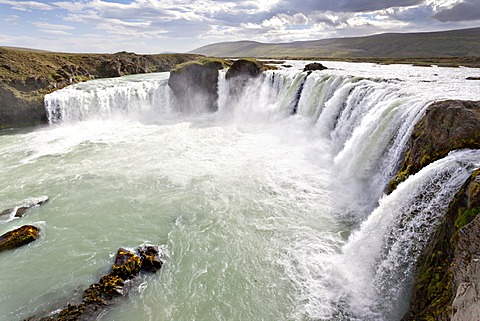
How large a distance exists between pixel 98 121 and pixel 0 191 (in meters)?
13.8

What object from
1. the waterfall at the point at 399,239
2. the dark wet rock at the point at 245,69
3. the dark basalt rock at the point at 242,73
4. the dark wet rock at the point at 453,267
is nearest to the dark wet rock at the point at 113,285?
the waterfall at the point at 399,239

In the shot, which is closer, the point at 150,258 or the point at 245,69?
the point at 150,258

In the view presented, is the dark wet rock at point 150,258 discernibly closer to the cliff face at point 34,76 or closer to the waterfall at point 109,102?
the waterfall at point 109,102

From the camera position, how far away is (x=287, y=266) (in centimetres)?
793

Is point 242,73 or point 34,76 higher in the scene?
point 34,76

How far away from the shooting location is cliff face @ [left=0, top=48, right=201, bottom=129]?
24.7 m

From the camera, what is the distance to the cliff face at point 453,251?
4102 mm

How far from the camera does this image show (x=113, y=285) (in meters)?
7.18

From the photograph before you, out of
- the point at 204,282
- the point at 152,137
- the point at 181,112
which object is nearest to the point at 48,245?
the point at 204,282

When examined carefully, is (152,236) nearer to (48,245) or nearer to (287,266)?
(48,245)

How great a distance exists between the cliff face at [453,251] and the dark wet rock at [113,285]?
618cm

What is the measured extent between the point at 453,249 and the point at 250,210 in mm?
6623

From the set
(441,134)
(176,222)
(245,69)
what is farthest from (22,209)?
(245,69)

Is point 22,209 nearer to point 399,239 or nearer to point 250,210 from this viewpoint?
point 250,210
